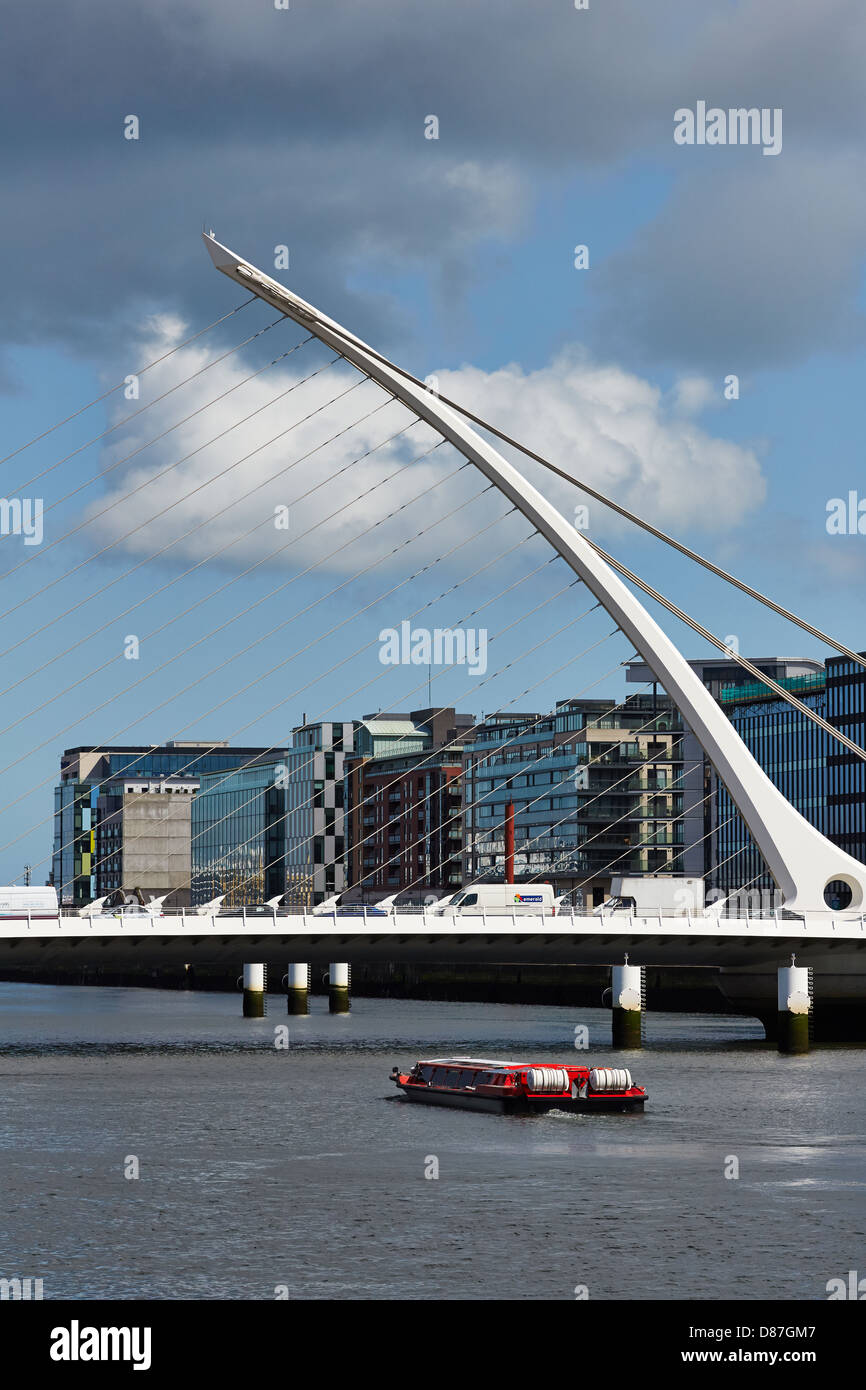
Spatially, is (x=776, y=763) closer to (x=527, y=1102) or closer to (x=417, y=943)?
(x=417, y=943)

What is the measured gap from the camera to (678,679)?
67688mm

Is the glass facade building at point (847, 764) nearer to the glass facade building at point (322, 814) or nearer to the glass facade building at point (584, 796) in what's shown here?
the glass facade building at point (584, 796)

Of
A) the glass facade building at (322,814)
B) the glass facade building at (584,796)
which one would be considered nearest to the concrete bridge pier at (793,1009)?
the glass facade building at (584,796)

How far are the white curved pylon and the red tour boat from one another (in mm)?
15038

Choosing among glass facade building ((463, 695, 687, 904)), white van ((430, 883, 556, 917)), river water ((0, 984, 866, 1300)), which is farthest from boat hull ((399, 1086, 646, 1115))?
glass facade building ((463, 695, 687, 904))

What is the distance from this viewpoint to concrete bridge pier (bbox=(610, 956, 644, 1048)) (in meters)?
69.4

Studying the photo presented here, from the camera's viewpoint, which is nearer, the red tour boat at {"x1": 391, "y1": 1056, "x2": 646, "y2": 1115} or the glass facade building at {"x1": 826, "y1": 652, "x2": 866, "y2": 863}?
the red tour boat at {"x1": 391, "y1": 1056, "x2": 646, "y2": 1115}

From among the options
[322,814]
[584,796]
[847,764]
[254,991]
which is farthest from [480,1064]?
[322,814]

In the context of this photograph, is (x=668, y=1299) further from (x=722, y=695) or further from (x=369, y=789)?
(x=369, y=789)

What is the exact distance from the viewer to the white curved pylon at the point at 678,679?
2667 inches

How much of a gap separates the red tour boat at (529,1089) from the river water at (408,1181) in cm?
66

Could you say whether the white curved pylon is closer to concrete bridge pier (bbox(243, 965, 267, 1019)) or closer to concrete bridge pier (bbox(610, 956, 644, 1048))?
concrete bridge pier (bbox(610, 956, 644, 1048))

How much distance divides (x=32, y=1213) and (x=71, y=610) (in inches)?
1177
